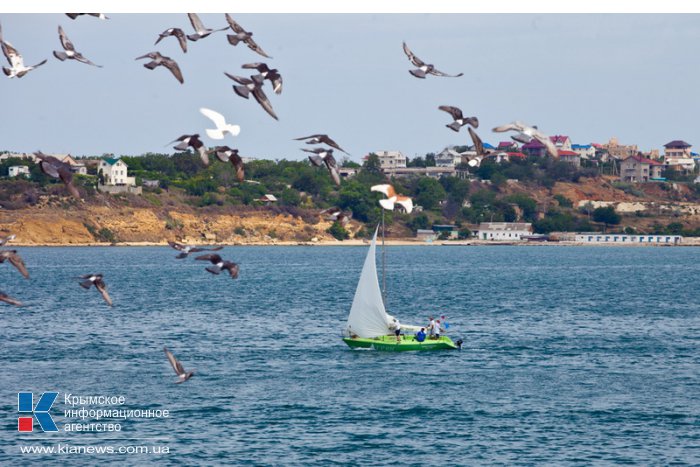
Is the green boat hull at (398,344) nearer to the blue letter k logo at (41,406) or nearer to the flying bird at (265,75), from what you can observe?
the blue letter k logo at (41,406)

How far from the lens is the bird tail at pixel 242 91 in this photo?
21.9 metres

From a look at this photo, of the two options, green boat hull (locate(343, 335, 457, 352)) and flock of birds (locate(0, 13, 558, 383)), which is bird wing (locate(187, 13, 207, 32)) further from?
green boat hull (locate(343, 335, 457, 352))

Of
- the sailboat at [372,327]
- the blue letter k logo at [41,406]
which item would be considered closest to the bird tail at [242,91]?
the blue letter k logo at [41,406]

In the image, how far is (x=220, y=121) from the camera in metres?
22.0

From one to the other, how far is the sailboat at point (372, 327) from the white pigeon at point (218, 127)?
48268 mm

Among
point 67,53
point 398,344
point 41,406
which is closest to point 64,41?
point 67,53

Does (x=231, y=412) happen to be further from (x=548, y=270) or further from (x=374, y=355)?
(x=548, y=270)

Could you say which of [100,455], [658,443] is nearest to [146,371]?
[100,455]

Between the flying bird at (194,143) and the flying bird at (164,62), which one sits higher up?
the flying bird at (164,62)

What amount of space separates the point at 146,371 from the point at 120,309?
143 ft

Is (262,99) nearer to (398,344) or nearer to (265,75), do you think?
(265,75)

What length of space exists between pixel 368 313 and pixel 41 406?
24405 mm

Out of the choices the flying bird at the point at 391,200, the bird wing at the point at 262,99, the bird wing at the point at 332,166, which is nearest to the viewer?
the flying bird at the point at 391,200

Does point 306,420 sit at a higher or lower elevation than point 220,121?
lower
